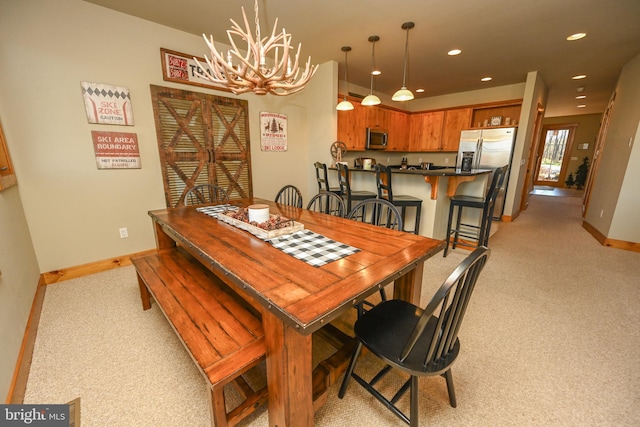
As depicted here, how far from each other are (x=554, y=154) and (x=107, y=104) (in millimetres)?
13020

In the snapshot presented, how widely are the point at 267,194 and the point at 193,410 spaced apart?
3.11m

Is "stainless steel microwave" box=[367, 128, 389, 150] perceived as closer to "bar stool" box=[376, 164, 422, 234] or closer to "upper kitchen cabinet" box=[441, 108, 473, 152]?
"upper kitchen cabinet" box=[441, 108, 473, 152]

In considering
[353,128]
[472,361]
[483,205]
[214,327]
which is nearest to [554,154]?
[353,128]

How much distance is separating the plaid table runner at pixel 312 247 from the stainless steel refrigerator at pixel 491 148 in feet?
13.3

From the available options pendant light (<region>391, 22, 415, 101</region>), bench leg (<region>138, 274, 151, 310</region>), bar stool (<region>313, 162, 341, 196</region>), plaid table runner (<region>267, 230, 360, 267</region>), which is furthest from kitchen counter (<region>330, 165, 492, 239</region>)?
bench leg (<region>138, 274, 151, 310</region>)

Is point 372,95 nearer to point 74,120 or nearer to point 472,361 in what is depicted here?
point 472,361

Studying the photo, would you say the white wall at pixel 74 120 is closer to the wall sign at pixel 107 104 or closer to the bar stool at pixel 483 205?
the wall sign at pixel 107 104

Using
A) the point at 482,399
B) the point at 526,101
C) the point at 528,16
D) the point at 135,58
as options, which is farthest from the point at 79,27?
the point at 526,101

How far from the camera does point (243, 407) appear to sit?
1.10 m

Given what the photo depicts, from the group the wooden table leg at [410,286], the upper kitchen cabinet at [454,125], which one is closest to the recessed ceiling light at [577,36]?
the upper kitchen cabinet at [454,125]

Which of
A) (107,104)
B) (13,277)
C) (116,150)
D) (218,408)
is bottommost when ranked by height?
(218,408)

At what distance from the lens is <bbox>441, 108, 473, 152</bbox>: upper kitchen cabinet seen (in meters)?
5.36

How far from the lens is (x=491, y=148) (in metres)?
4.80

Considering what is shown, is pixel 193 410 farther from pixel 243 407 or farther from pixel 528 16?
pixel 528 16
